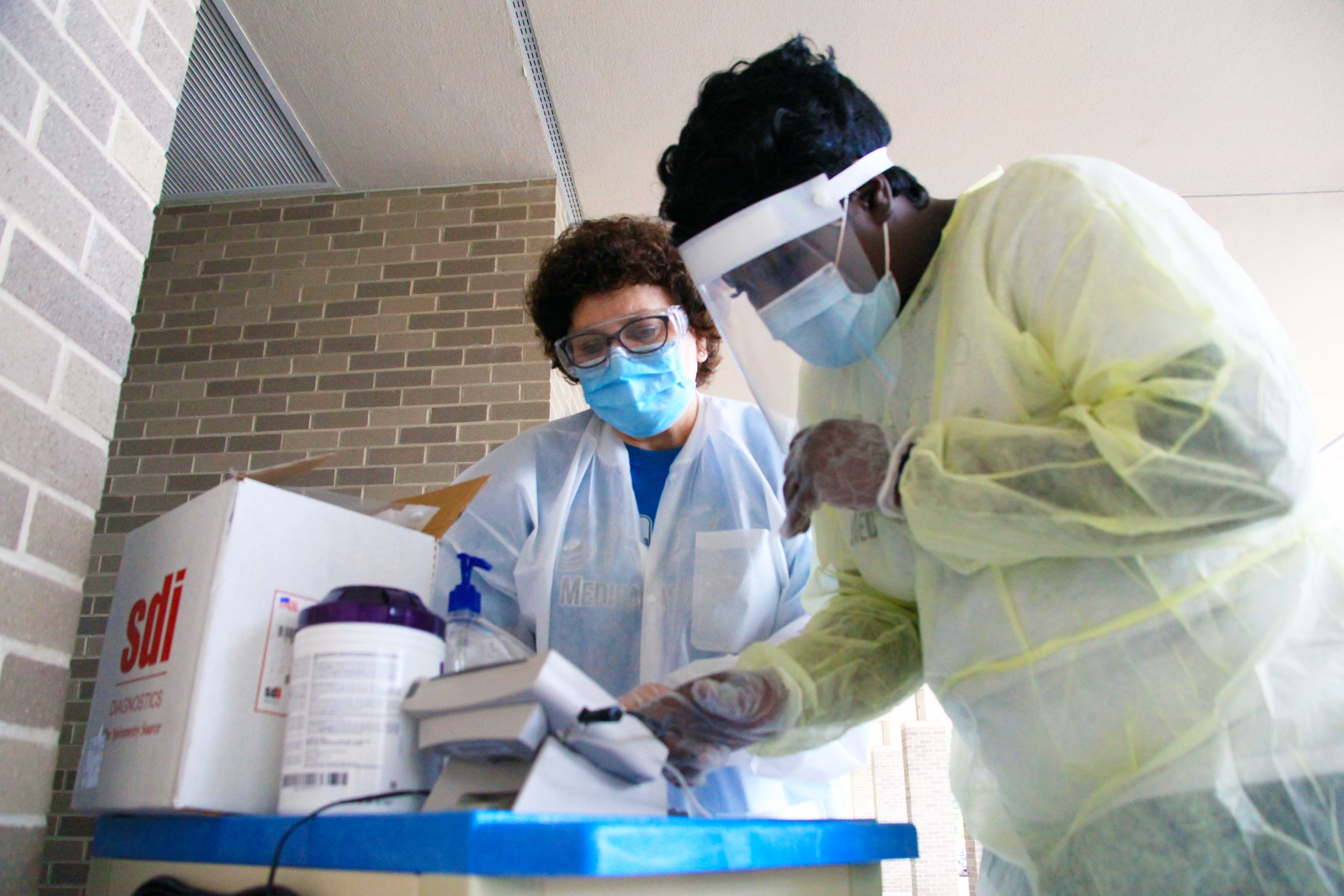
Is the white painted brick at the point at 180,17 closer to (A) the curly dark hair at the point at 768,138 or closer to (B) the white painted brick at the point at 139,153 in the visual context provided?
(B) the white painted brick at the point at 139,153

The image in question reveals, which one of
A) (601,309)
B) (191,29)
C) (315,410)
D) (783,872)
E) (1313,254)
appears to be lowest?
(783,872)

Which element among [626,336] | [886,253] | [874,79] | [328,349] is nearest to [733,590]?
[626,336]

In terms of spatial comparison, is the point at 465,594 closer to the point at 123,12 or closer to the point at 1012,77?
the point at 123,12

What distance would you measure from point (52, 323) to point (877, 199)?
3.27 feet

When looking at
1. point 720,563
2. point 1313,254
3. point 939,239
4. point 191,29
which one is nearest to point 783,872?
point 720,563

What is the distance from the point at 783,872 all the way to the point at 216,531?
0.69 meters

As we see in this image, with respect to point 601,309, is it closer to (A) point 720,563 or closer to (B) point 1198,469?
(A) point 720,563

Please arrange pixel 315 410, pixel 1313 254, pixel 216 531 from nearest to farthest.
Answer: pixel 216 531 → pixel 315 410 → pixel 1313 254

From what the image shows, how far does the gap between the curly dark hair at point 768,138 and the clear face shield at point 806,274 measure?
2 centimetres

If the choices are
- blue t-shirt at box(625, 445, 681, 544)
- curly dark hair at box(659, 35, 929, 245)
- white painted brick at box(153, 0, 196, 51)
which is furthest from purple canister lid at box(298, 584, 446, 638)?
white painted brick at box(153, 0, 196, 51)

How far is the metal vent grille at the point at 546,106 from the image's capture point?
2.90 m

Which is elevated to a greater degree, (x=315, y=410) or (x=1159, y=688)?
(x=315, y=410)

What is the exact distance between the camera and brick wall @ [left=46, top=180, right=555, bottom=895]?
3.32 m

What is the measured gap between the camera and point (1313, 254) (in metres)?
4.13
